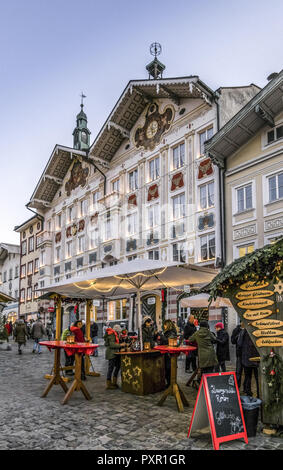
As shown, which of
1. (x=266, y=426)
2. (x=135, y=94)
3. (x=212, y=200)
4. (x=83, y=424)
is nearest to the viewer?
(x=266, y=426)

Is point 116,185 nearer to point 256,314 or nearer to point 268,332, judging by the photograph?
point 256,314

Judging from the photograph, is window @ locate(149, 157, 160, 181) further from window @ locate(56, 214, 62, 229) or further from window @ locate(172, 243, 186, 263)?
window @ locate(56, 214, 62, 229)

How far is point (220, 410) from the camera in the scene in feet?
19.1

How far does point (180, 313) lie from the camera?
74.2 ft

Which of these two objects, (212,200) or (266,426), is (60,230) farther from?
(266,426)

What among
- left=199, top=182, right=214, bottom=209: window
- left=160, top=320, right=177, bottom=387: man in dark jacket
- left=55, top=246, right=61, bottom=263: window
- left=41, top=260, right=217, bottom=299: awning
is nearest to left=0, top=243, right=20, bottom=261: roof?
left=55, top=246, right=61, bottom=263: window

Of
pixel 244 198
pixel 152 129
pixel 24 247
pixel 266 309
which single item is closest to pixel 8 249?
pixel 24 247

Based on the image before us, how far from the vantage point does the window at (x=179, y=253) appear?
22.4 metres

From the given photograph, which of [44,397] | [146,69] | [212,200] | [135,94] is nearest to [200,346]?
[44,397]

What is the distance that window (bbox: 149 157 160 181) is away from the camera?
25453mm

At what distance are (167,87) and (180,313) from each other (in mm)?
12999

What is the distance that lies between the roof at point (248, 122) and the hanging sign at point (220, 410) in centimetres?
1471

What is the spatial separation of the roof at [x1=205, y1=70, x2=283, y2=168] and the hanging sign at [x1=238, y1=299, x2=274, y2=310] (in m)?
13.4

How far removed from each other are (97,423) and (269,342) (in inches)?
123
